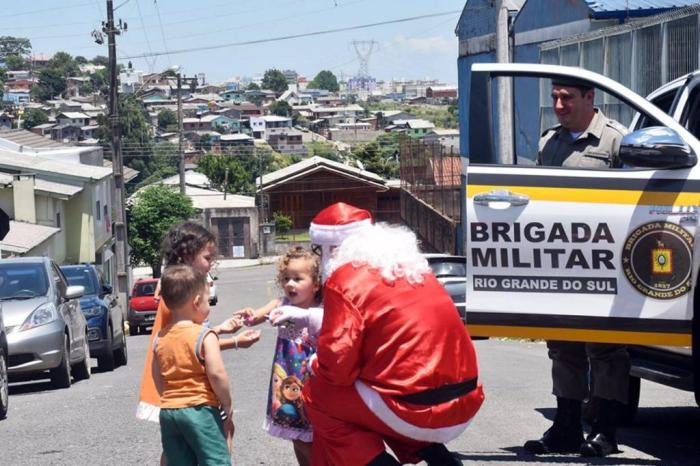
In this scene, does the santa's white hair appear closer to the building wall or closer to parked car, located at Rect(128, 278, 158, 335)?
parked car, located at Rect(128, 278, 158, 335)

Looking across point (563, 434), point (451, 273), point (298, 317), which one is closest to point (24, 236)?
point (451, 273)

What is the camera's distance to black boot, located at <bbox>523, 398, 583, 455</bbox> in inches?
301

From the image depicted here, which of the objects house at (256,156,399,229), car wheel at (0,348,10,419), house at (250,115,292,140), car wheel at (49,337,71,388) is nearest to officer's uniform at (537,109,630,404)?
car wheel at (0,348,10,419)

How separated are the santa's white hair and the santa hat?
0.49ft

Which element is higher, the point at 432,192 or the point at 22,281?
the point at 22,281

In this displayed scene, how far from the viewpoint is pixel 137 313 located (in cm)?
3475

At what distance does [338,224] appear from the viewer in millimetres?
5590

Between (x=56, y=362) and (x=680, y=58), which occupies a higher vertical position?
(x=680, y=58)

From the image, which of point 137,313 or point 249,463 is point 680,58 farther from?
point 137,313

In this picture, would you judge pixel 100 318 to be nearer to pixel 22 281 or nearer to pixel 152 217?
pixel 22 281

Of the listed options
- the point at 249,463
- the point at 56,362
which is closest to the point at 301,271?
the point at 249,463

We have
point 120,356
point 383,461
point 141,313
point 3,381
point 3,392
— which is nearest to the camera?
point 383,461

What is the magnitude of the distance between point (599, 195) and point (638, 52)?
12.4 m

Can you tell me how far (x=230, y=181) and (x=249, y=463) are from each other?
287 feet
